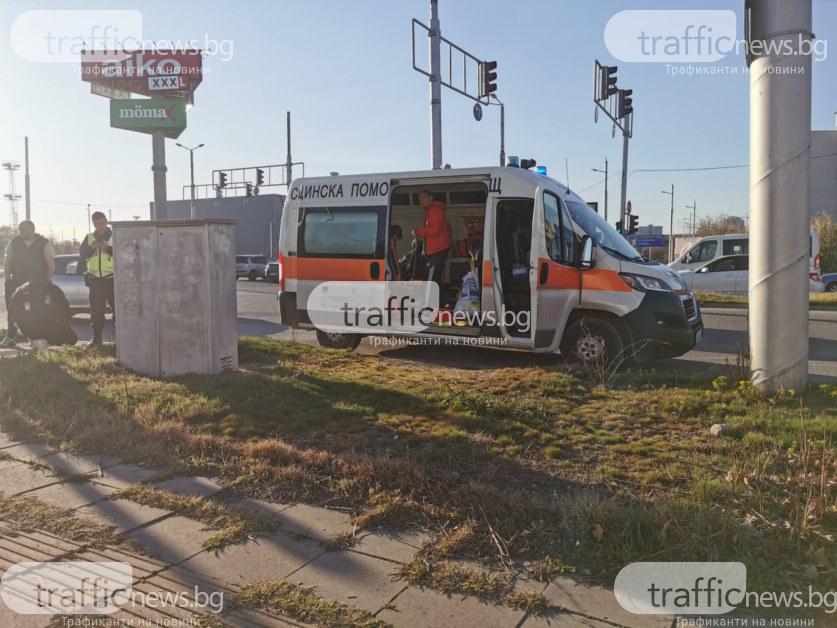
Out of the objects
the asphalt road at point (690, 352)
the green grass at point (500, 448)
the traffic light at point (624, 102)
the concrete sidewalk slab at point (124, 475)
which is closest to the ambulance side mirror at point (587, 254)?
the green grass at point (500, 448)

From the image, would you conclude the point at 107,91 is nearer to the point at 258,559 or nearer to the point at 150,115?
the point at 150,115

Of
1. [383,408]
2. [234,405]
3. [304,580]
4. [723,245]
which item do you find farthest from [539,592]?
[723,245]

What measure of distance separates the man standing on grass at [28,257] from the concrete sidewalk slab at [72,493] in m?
5.98

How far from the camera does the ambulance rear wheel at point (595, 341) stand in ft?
25.5

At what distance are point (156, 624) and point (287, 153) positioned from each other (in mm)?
41304

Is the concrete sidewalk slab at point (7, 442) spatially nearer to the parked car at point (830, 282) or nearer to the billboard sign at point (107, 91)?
the billboard sign at point (107, 91)

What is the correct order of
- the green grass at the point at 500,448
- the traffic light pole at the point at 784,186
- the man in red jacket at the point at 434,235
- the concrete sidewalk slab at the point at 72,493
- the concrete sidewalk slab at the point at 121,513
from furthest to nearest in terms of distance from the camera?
the man in red jacket at the point at 434,235 → the traffic light pole at the point at 784,186 → the concrete sidewalk slab at the point at 72,493 → the concrete sidewalk slab at the point at 121,513 → the green grass at the point at 500,448

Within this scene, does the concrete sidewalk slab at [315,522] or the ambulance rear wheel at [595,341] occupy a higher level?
the ambulance rear wheel at [595,341]

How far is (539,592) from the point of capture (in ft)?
9.69

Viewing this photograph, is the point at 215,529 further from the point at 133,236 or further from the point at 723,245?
the point at 723,245

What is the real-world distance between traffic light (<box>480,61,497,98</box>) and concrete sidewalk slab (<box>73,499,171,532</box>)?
16.8 m

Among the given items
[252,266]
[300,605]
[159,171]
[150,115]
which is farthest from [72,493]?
[252,266]

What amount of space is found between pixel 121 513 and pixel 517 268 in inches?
247

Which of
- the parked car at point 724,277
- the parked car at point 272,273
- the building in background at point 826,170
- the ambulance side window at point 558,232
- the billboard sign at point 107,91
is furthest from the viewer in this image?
the building in background at point 826,170
